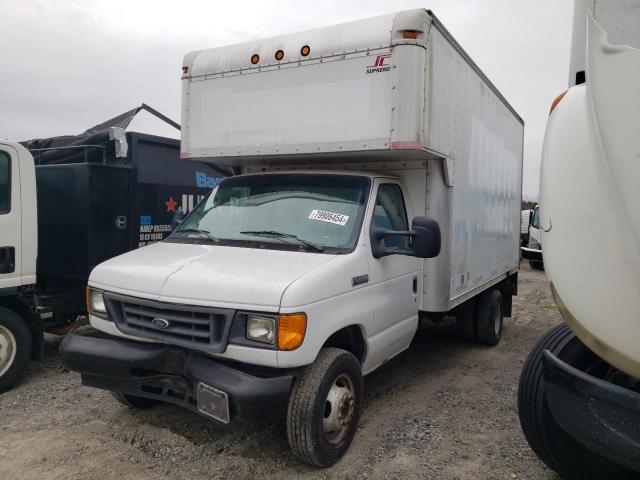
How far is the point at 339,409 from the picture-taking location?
3549mm

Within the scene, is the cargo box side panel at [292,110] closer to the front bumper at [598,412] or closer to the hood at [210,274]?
the hood at [210,274]

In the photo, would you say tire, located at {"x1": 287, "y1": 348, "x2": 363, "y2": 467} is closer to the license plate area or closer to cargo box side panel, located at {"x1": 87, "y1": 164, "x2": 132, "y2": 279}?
the license plate area

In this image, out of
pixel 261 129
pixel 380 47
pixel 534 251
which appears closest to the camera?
pixel 380 47

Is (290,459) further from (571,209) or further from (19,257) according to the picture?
(19,257)

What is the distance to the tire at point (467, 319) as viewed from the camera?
6.71 m

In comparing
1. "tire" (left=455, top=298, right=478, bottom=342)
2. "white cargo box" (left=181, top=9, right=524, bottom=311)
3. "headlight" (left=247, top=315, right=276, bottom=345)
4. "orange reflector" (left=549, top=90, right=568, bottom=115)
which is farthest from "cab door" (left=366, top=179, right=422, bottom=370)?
"tire" (left=455, top=298, right=478, bottom=342)

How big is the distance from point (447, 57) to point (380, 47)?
2.97 ft

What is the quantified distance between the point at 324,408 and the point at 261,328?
0.73 meters

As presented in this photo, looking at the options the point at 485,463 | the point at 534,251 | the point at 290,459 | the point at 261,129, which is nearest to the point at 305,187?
the point at 261,129

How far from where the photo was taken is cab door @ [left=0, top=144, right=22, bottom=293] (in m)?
4.84

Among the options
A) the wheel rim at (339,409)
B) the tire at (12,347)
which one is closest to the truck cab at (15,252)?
the tire at (12,347)

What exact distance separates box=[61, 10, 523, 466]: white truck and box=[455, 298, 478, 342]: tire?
0.78 m

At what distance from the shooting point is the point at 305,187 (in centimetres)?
441

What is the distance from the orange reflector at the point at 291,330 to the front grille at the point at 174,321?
1.11ft
